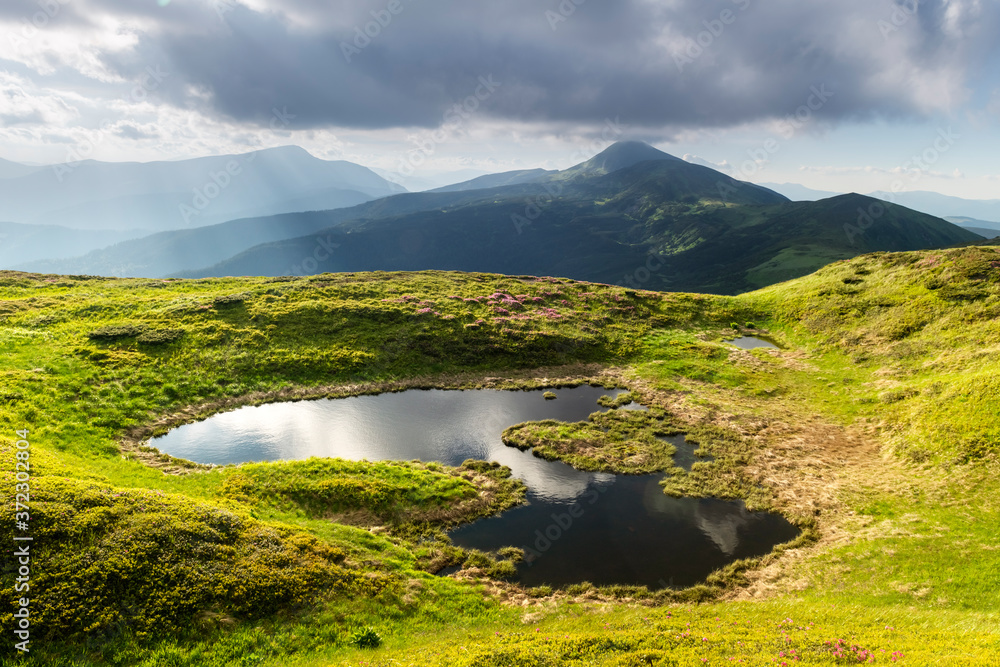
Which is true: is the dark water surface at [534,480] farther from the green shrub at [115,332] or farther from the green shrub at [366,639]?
the green shrub at [115,332]

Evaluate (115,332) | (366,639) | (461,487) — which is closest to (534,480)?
(461,487)

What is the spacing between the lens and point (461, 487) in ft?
97.2

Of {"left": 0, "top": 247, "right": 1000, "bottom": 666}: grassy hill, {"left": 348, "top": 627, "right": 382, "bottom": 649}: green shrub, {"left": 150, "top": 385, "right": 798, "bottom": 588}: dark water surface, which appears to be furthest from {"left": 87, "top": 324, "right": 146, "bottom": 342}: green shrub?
{"left": 348, "top": 627, "right": 382, "bottom": 649}: green shrub

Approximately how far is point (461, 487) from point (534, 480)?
5.55 metres

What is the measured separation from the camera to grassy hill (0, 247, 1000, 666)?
650 inches

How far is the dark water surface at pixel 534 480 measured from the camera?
2441 cm

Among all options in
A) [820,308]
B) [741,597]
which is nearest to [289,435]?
[741,597]

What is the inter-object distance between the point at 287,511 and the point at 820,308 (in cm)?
7695

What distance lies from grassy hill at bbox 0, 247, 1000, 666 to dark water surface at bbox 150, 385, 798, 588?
143 cm

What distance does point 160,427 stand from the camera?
35.1 meters

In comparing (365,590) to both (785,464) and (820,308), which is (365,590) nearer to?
(785,464)

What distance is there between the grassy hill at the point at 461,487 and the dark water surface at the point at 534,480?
1.43 metres

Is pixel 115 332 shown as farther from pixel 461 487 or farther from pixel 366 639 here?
pixel 366 639

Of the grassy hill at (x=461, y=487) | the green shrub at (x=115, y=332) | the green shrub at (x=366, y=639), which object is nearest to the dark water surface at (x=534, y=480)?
the grassy hill at (x=461, y=487)
